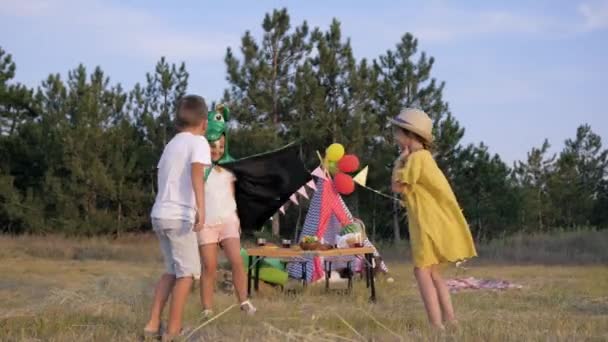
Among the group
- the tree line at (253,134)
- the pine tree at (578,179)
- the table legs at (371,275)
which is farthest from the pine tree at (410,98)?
the table legs at (371,275)

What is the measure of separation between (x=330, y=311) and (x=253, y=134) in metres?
15.3

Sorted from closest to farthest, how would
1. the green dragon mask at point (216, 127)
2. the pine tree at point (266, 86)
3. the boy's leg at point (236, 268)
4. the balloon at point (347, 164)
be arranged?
the boy's leg at point (236, 268)
the green dragon mask at point (216, 127)
the balloon at point (347, 164)
the pine tree at point (266, 86)

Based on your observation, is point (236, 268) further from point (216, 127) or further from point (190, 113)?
point (190, 113)

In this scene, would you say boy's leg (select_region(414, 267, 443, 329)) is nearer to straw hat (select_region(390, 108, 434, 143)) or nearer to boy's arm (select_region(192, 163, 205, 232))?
straw hat (select_region(390, 108, 434, 143))

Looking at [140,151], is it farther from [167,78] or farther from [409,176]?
[409,176]

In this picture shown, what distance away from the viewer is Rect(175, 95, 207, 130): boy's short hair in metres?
4.39

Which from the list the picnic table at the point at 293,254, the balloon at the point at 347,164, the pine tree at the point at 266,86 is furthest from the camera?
the pine tree at the point at 266,86

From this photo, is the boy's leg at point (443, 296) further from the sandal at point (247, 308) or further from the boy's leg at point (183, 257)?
the boy's leg at point (183, 257)

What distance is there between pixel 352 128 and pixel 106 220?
313 inches

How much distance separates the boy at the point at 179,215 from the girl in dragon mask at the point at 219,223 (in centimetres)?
91

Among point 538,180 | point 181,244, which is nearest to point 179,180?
point 181,244

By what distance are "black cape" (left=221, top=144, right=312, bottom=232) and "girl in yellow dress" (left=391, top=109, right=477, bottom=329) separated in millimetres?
2052

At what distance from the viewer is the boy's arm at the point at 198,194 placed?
4086 mm

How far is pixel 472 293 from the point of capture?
25.3 ft
